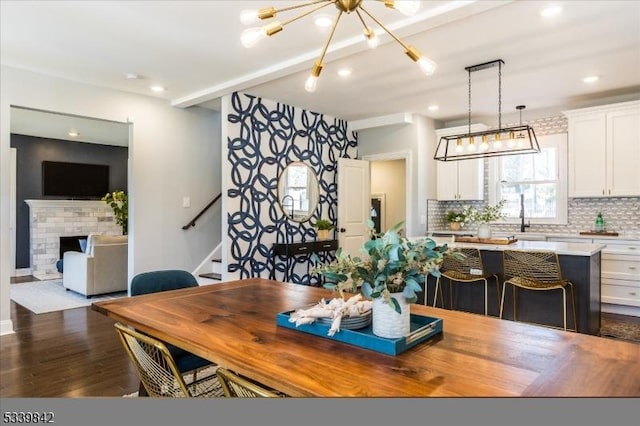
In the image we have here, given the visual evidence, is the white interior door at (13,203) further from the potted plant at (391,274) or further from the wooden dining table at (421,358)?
the potted plant at (391,274)

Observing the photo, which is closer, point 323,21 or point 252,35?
point 252,35

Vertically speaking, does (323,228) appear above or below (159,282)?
above

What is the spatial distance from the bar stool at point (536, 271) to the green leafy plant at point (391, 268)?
2.56 m

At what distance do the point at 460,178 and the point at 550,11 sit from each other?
345 centimetres

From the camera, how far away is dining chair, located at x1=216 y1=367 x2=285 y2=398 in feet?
3.49

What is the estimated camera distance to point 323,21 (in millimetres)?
3117

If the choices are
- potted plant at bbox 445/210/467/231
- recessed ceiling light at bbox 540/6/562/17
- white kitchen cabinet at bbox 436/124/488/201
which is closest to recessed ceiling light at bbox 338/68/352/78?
recessed ceiling light at bbox 540/6/562/17

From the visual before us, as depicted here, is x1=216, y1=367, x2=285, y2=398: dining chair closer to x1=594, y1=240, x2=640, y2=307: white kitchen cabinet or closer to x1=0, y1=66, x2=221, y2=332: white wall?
x1=0, y1=66, x2=221, y2=332: white wall

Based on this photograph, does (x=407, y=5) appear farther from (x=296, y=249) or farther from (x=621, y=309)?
(x=621, y=309)

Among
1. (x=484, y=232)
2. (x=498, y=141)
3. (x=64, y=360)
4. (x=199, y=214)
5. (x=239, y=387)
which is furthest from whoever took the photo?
(x=199, y=214)

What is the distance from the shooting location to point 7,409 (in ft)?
3.66

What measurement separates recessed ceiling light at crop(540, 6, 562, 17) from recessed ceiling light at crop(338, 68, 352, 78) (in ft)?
5.98

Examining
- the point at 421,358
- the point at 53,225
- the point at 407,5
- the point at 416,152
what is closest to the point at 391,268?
the point at 421,358

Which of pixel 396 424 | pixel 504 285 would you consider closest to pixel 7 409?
pixel 396 424
